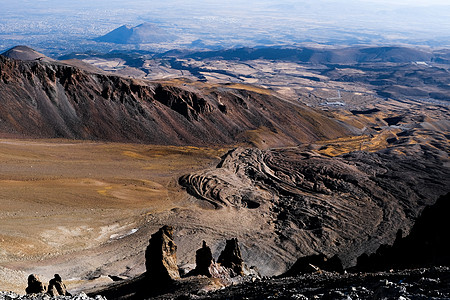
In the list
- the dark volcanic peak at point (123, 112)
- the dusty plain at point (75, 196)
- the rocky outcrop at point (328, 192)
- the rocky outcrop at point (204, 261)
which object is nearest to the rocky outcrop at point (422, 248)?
the rocky outcrop at point (328, 192)

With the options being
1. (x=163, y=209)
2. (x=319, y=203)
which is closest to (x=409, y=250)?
(x=319, y=203)

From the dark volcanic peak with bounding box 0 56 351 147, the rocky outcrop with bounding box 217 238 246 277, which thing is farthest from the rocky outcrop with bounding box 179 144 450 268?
the rocky outcrop with bounding box 217 238 246 277

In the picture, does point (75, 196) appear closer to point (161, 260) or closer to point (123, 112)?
point (161, 260)

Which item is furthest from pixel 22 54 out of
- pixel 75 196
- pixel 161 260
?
pixel 161 260

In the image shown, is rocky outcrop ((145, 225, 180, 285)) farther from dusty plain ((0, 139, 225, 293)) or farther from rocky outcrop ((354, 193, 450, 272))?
rocky outcrop ((354, 193, 450, 272))

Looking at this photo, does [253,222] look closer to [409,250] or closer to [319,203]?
[319,203]

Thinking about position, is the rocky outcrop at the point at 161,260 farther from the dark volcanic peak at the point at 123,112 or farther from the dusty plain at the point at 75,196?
the dark volcanic peak at the point at 123,112
